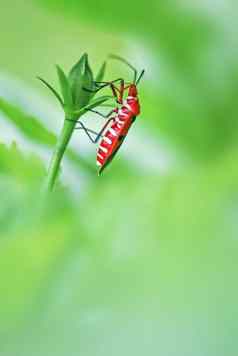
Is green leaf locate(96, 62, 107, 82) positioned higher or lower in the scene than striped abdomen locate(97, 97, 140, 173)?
higher

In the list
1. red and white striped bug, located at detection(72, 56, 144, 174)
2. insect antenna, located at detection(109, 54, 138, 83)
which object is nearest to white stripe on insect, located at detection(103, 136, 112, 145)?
red and white striped bug, located at detection(72, 56, 144, 174)

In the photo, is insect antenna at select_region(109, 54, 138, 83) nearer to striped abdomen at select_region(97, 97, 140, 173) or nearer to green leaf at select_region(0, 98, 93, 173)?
striped abdomen at select_region(97, 97, 140, 173)

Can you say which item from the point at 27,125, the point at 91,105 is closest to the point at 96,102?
the point at 91,105

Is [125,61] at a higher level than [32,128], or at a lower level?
higher

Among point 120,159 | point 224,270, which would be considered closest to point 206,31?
point 120,159

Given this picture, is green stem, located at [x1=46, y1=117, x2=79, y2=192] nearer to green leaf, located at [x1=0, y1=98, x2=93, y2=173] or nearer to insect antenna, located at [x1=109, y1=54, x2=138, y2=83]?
green leaf, located at [x1=0, y1=98, x2=93, y2=173]

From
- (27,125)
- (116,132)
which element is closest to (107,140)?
(116,132)

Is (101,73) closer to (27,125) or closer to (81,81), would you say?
(81,81)
